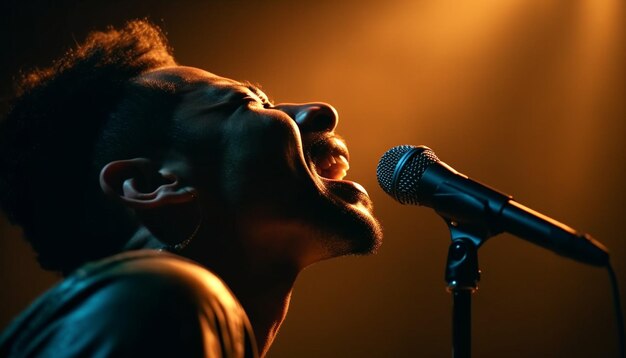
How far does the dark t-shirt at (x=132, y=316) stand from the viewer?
0.70m

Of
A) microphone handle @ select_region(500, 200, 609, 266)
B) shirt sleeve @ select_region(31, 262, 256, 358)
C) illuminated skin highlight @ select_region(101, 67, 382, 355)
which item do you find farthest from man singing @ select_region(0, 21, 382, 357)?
shirt sleeve @ select_region(31, 262, 256, 358)

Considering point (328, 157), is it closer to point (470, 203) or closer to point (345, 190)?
point (345, 190)

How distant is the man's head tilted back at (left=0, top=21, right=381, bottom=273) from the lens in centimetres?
152

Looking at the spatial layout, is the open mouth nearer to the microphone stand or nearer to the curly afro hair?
the curly afro hair

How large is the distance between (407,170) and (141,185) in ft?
2.07

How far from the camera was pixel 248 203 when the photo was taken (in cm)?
153

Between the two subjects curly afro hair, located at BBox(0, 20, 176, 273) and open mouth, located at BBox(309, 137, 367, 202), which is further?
open mouth, located at BBox(309, 137, 367, 202)

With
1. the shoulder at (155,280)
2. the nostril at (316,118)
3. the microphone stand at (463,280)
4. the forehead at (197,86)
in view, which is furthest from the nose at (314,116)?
the shoulder at (155,280)

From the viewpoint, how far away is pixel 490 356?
9.05ft

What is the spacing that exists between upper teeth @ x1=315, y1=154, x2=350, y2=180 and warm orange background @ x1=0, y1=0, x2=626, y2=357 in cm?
107

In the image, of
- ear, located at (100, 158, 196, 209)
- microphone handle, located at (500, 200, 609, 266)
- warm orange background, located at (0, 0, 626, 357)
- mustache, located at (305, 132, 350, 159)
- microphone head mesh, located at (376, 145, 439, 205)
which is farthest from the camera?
warm orange background, located at (0, 0, 626, 357)

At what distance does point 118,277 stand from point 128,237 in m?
0.80

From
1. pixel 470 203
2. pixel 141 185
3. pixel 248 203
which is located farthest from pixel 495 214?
pixel 141 185

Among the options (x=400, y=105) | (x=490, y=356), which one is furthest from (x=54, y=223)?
(x=490, y=356)
